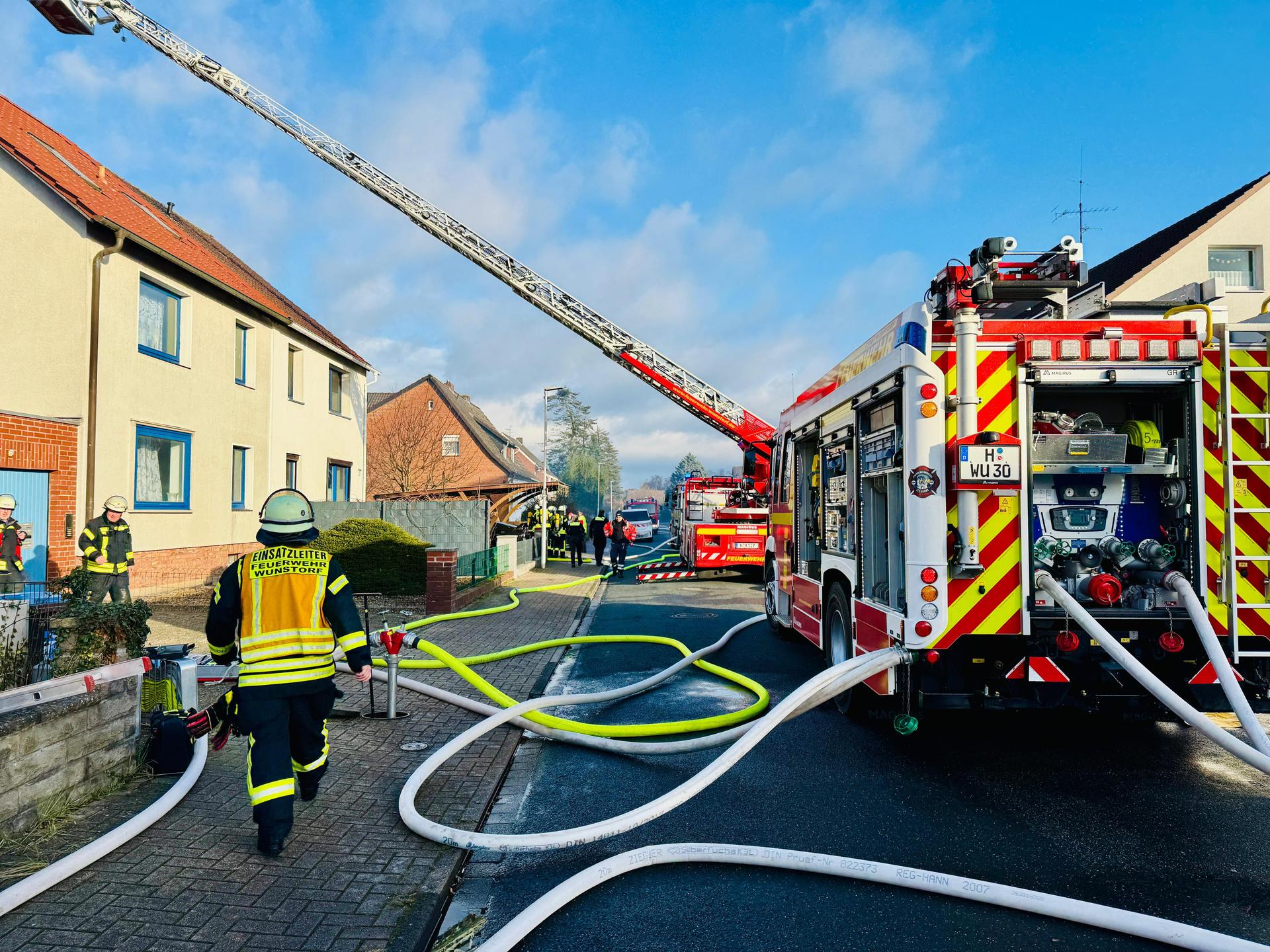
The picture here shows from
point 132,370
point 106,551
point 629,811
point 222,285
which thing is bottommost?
point 629,811

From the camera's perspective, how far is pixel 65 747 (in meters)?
3.95

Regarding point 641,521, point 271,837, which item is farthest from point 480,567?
point 641,521

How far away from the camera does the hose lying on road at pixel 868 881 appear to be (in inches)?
110

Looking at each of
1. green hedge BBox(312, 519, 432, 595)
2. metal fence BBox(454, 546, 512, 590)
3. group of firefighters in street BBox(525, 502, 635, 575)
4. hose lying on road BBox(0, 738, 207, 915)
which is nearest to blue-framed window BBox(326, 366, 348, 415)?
group of firefighters in street BBox(525, 502, 635, 575)

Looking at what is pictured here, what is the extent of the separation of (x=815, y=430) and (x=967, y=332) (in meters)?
2.62

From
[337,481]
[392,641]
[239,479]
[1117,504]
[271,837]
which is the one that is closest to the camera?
[271,837]

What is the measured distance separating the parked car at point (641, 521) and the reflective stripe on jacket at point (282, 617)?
33211 millimetres

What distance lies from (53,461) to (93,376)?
5.03ft

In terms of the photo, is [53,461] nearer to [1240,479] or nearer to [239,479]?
[239,479]

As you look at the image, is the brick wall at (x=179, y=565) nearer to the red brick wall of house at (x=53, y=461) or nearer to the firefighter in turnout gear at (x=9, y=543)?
the red brick wall of house at (x=53, y=461)

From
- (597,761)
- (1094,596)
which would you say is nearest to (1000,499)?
(1094,596)

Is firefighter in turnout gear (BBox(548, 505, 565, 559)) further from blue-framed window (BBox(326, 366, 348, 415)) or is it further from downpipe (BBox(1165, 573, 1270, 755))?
downpipe (BBox(1165, 573, 1270, 755))

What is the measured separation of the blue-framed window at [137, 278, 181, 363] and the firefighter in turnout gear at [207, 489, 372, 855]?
445 inches

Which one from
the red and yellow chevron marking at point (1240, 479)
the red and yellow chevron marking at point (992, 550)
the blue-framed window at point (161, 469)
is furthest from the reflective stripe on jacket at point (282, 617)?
the blue-framed window at point (161, 469)
